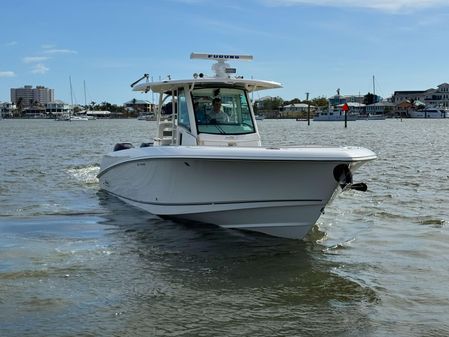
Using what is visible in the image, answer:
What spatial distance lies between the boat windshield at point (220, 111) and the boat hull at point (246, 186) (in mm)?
1283

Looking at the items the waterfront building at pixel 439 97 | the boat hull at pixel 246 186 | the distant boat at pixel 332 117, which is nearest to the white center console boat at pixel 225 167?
the boat hull at pixel 246 186

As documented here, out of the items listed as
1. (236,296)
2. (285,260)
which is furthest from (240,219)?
(236,296)

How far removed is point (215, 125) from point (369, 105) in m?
177

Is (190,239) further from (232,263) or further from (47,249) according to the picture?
(47,249)

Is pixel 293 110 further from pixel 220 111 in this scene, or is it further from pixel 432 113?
pixel 220 111

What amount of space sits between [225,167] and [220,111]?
223 centimetres

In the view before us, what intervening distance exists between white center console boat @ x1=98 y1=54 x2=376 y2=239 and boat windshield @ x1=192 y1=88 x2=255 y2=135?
0.02 m

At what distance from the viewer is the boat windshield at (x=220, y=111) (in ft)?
37.1

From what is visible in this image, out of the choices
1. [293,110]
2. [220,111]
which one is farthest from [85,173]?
[293,110]

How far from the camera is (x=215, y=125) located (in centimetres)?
1133

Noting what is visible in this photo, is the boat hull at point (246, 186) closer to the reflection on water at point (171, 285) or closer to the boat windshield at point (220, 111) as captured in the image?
the reflection on water at point (171, 285)

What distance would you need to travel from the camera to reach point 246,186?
31.6 ft

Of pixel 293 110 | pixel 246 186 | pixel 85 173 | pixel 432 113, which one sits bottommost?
pixel 85 173

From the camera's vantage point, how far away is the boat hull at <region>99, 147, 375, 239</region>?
909cm
